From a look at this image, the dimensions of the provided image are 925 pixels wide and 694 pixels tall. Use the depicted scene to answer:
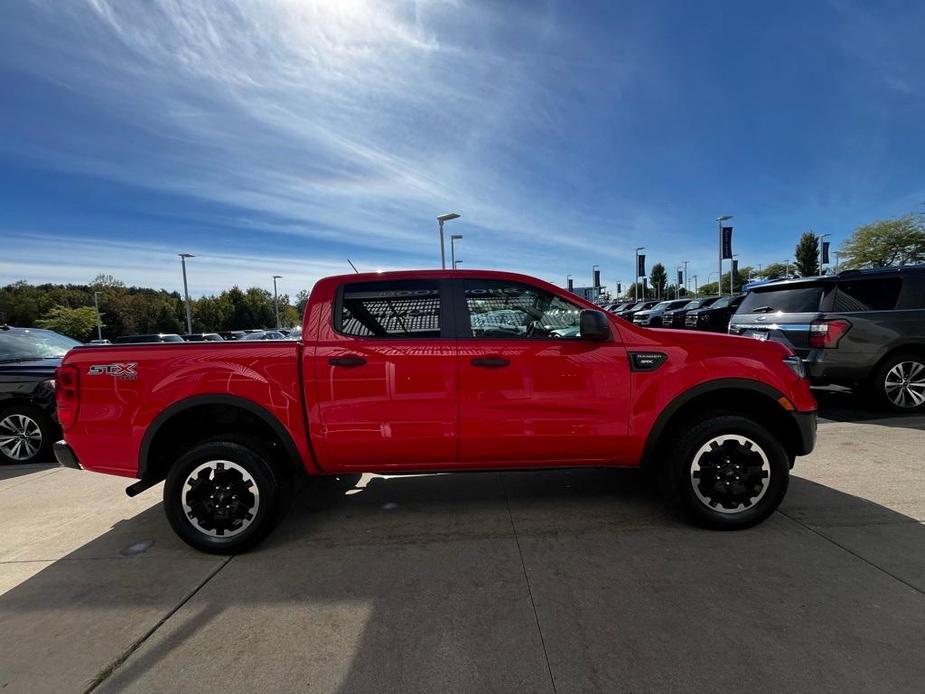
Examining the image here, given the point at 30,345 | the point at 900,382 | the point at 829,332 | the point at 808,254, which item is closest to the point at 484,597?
the point at 829,332

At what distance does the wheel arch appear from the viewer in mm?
3281

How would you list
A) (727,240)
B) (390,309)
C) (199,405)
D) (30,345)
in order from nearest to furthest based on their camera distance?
(199,405) → (390,309) → (30,345) → (727,240)

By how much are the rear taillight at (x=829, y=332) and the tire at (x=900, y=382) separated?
790 millimetres

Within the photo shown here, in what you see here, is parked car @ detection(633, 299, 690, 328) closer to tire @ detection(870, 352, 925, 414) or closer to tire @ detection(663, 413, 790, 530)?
tire @ detection(870, 352, 925, 414)

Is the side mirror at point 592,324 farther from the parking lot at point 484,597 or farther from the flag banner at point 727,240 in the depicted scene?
the flag banner at point 727,240

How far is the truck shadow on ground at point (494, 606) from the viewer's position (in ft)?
6.98

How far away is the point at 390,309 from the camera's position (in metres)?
3.42

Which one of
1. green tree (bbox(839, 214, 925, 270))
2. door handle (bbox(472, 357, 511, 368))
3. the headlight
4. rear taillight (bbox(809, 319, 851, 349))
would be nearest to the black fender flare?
door handle (bbox(472, 357, 511, 368))

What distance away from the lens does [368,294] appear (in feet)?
11.3

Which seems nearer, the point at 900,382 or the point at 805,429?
the point at 805,429

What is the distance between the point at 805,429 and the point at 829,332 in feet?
11.8

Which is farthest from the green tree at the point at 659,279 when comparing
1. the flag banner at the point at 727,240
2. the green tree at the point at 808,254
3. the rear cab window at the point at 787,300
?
the rear cab window at the point at 787,300

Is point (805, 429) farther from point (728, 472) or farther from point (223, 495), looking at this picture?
point (223, 495)

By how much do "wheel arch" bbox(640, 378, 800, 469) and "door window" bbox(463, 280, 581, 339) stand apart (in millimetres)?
875
